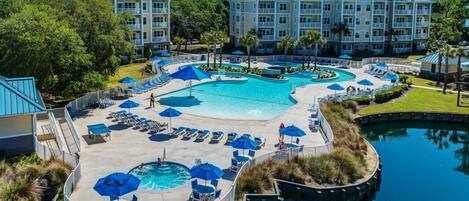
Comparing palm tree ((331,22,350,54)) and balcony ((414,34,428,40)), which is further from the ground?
palm tree ((331,22,350,54))

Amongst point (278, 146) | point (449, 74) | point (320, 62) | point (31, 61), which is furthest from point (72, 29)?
point (449, 74)

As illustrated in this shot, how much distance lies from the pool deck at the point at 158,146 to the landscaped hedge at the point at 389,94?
1095 cm

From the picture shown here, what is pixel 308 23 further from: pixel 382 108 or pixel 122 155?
pixel 122 155

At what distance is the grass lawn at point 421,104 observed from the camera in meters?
51.5

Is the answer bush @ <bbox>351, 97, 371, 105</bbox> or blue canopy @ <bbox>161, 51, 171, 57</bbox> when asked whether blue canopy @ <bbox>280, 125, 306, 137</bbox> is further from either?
blue canopy @ <bbox>161, 51, 171, 57</bbox>

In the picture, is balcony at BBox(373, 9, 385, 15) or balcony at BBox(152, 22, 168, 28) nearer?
balcony at BBox(152, 22, 168, 28)

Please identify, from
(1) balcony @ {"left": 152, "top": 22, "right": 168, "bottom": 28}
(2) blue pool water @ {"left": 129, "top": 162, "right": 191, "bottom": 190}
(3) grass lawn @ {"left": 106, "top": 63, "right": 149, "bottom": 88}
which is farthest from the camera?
(1) balcony @ {"left": 152, "top": 22, "right": 168, "bottom": 28}

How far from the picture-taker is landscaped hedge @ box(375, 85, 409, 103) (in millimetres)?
54103

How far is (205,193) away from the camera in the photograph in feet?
83.4

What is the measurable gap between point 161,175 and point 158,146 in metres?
5.36

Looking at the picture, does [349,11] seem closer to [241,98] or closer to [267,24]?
[267,24]

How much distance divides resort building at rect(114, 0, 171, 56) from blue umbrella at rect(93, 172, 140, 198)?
56453mm

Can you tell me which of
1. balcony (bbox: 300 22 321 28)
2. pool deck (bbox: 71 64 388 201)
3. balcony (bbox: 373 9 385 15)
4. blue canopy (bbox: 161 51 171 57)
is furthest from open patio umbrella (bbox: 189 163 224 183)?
balcony (bbox: 373 9 385 15)

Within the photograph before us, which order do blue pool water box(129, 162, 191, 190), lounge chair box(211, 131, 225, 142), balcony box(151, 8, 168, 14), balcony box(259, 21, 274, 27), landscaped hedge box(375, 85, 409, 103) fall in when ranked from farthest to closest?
balcony box(259, 21, 274, 27)
balcony box(151, 8, 168, 14)
landscaped hedge box(375, 85, 409, 103)
lounge chair box(211, 131, 225, 142)
blue pool water box(129, 162, 191, 190)
